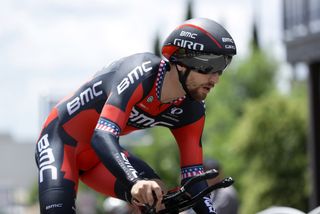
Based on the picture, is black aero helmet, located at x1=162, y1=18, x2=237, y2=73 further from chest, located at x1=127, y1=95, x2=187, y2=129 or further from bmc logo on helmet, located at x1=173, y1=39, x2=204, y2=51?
chest, located at x1=127, y1=95, x2=187, y2=129

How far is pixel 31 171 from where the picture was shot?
131750mm

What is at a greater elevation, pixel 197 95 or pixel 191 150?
pixel 197 95

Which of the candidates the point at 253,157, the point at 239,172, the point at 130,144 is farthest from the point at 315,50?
the point at 130,144

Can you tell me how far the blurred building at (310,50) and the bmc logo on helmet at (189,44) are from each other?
19603mm

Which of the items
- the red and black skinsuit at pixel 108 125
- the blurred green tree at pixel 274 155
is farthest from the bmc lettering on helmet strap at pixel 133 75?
the blurred green tree at pixel 274 155

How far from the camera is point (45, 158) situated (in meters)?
6.43

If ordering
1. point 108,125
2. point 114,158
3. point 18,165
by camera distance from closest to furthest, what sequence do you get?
point 114,158, point 108,125, point 18,165

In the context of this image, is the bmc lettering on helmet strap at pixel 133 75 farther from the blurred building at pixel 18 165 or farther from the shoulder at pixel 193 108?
the blurred building at pixel 18 165

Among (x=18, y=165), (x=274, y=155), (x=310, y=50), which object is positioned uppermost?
(x=310, y=50)

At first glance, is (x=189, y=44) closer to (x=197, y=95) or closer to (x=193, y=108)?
(x=197, y=95)

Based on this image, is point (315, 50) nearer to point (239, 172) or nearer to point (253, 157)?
point (253, 157)

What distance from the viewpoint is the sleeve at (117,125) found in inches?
227

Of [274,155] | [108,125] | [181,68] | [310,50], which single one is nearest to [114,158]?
[108,125]

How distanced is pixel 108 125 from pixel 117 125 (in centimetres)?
6
